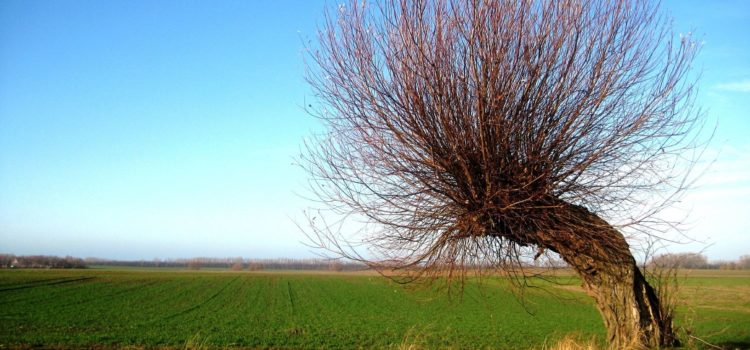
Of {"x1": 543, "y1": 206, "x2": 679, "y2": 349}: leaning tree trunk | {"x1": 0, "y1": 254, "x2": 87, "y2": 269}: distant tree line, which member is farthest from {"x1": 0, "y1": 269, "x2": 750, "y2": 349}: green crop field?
{"x1": 0, "y1": 254, "x2": 87, "y2": 269}: distant tree line

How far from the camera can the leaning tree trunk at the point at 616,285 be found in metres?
7.80

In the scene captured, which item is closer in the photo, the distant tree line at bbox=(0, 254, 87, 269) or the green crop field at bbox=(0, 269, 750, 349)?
the green crop field at bbox=(0, 269, 750, 349)

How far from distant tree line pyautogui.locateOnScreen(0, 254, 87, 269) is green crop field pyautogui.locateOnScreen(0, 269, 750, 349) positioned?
59.0 metres

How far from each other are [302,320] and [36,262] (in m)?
100

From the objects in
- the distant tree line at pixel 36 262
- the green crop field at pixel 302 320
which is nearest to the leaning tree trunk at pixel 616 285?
the green crop field at pixel 302 320

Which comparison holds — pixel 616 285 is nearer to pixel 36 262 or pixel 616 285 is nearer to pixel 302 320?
pixel 302 320

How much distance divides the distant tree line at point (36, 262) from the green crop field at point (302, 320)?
194ft

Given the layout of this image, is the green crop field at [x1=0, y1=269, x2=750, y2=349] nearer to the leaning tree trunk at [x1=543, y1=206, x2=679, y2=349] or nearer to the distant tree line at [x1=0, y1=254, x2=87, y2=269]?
the leaning tree trunk at [x1=543, y1=206, x2=679, y2=349]

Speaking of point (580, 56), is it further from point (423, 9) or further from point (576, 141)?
point (423, 9)

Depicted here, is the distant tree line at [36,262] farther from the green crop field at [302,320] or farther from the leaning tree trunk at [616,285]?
the leaning tree trunk at [616,285]

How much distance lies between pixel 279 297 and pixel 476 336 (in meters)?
29.3

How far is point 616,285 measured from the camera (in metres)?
8.66

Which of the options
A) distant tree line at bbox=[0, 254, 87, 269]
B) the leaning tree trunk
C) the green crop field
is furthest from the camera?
distant tree line at bbox=[0, 254, 87, 269]

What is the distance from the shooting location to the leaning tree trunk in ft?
25.6
